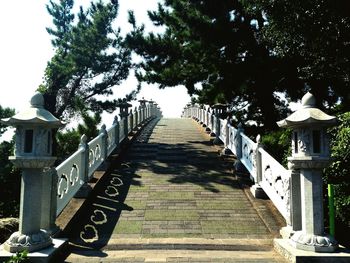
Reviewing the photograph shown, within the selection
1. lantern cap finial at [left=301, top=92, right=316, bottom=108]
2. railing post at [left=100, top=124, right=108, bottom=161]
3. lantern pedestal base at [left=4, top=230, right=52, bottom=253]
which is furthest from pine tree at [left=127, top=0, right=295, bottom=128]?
lantern pedestal base at [left=4, top=230, right=52, bottom=253]

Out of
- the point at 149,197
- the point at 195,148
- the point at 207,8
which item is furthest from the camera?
the point at 195,148

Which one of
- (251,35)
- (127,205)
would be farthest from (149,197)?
(251,35)

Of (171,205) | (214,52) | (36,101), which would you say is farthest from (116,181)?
(214,52)

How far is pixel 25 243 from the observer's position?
4.73 m

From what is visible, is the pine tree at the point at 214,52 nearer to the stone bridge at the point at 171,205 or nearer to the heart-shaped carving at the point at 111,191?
the stone bridge at the point at 171,205

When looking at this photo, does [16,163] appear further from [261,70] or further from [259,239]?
[261,70]

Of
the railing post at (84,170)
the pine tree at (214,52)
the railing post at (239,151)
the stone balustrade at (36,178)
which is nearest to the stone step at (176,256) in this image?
the stone balustrade at (36,178)

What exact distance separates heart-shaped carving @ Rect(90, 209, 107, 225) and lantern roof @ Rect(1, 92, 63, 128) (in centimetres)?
234

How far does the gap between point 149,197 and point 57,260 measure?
321 centimetres

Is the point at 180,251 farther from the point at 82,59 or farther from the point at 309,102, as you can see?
the point at 82,59

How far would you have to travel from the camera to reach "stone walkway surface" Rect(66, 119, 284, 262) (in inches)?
213

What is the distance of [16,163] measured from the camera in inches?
194

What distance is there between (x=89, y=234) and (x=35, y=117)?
2.41 metres

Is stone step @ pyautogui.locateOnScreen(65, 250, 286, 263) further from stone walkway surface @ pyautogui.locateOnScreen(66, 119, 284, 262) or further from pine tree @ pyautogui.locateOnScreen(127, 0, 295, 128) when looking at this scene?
pine tree @ pyautogui.locateOnScreen(127, 0, 295, 128)
